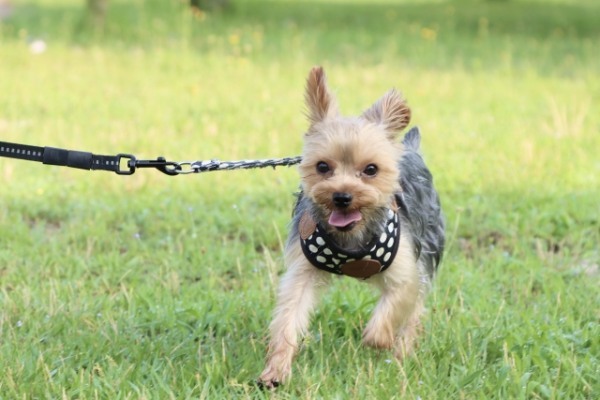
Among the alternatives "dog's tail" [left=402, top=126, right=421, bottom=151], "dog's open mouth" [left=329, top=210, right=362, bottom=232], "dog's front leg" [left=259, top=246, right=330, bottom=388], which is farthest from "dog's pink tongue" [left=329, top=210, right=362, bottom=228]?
"dog's tail" [left=402, top=126, right=421, bottom=151]

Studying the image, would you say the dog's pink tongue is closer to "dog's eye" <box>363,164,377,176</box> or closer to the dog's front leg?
"dog's eye" <box>363,164,377,176</box>

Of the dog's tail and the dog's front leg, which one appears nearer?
the dog's front leg

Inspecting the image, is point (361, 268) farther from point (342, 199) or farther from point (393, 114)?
point (393, 114)

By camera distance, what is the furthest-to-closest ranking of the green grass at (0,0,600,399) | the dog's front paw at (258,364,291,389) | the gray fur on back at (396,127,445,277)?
the gray fur on back at (396,127,445,277), the green grass at (0,0,600,399), the dog's front paw at (258,364,291,389)

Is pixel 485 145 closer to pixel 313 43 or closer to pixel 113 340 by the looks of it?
pixel 113 340

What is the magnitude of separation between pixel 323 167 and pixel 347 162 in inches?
3.8

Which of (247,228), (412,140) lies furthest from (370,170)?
(247,228)

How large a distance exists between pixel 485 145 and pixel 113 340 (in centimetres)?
481

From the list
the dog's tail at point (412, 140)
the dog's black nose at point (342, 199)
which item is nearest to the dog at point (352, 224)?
the dog's black nose at point (342, 199)

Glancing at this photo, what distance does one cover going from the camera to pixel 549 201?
6.71m

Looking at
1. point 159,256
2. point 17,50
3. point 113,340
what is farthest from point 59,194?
point 17,50

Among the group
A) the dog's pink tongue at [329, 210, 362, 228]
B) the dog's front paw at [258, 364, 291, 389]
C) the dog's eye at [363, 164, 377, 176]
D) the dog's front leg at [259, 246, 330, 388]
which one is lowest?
the dog's front paw at [258, 364, 291, 389]

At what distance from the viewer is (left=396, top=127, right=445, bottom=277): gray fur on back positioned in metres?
4.21

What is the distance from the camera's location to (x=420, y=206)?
14.4ft
